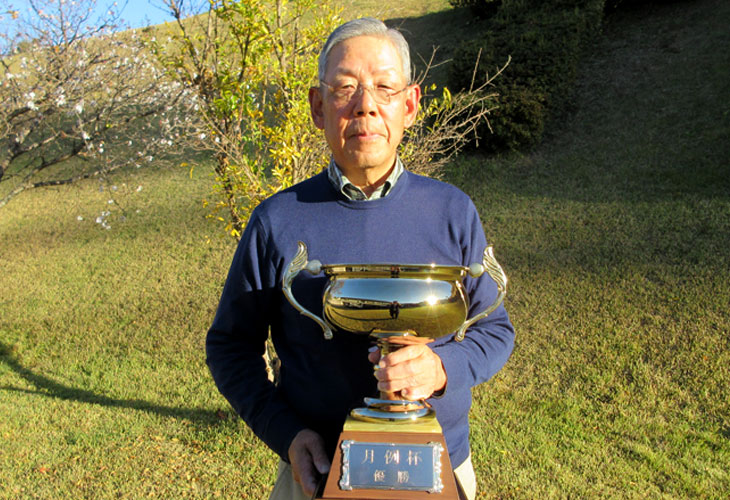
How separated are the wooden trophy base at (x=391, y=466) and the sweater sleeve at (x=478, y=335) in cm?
26

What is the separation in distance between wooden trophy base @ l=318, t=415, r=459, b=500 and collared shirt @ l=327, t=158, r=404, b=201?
2.14ft

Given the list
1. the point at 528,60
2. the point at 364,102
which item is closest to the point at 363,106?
the point at 364,102

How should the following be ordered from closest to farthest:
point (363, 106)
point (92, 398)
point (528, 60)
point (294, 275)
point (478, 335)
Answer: point (294, 275)
point (363, 106)
point (478, 335)
point (92, 398)
point (528, 60)

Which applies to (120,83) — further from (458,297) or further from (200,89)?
(458,297)

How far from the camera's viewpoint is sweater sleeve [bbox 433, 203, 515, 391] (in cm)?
156

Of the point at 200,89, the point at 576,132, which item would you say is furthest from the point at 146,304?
the point at 576,132

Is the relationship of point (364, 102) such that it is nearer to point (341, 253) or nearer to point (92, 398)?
point (341, 253)

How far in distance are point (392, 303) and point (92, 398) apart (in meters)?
5.12

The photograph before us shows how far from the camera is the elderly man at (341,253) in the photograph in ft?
5.19

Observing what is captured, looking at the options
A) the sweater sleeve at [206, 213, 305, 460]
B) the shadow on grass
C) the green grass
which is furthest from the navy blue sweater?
the shadow on grass

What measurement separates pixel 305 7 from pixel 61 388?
177 inches

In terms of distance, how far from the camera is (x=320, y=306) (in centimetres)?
163

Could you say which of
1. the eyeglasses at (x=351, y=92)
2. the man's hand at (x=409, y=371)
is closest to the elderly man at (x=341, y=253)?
the eyeglasses at (x=351, y=92)

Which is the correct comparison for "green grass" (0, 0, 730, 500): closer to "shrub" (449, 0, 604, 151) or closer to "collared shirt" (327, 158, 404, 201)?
"shrub" (449, 0, 604, 151)
